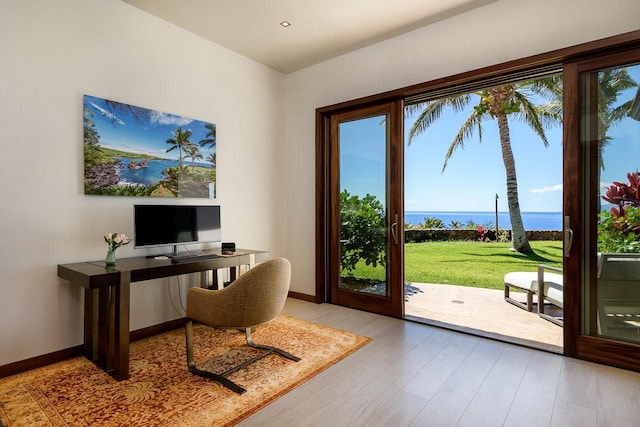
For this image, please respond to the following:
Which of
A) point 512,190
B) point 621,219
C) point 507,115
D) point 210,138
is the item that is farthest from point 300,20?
point 512,190

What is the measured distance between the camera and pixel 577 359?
8.18 feet

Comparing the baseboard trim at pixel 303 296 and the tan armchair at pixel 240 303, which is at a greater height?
the tan armchair at pixel 240 303

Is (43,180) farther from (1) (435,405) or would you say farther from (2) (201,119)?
(1) (435,405)

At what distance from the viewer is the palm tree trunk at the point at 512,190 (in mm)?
6867

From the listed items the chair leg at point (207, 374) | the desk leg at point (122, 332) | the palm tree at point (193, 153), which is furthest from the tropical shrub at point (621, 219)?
the palm tree at point (193, 153)

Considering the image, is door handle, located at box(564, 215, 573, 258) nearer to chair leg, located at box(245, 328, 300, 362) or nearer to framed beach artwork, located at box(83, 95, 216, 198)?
chair leg, located at box(245, 328, 300, 362)

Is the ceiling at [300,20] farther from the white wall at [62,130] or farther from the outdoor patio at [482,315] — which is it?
the outdoor patio at [482,315]

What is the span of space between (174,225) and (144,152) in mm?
718

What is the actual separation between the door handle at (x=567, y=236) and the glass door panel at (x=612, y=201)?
0.10 meters

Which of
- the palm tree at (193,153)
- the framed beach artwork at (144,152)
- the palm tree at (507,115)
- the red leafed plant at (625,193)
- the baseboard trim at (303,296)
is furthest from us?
the palm tree at (507,115)

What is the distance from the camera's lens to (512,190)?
7.16 m

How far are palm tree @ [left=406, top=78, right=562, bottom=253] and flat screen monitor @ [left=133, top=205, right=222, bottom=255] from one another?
408 centimetres

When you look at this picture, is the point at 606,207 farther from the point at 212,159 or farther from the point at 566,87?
the point at 212,159

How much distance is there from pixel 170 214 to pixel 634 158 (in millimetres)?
3632
